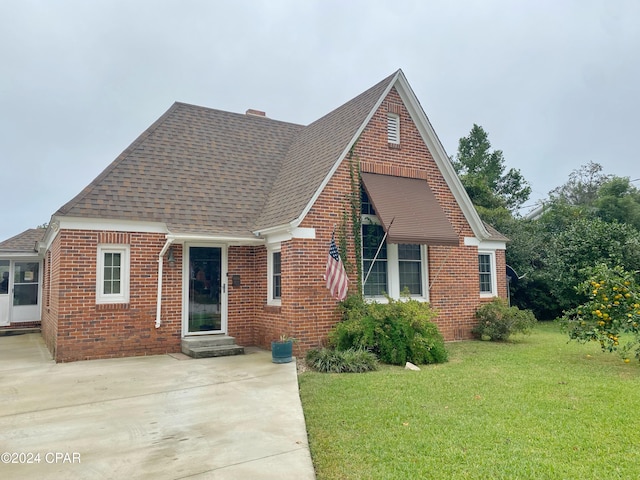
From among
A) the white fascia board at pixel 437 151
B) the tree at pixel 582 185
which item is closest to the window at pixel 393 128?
the white fascia board at pixel 437 151

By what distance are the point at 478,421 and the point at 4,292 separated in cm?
1902

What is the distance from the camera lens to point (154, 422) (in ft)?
17.7

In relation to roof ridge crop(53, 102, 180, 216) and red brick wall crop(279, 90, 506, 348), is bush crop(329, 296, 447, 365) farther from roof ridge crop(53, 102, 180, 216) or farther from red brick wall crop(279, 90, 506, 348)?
roof ridge crop(53, 102, 180, 216)

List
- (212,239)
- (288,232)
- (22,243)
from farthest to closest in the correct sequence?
(22,243)
(212,239)
(288,232)

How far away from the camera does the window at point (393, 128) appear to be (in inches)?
482

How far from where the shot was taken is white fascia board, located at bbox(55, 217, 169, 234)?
32.1 ft

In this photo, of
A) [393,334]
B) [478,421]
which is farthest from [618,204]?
[478,421]

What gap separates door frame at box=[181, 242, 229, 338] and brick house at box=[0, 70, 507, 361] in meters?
0.03

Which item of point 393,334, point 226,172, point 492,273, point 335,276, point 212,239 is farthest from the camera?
point 492,273

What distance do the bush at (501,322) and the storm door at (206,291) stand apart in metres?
7.42

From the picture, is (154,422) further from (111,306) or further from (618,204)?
(618,204)

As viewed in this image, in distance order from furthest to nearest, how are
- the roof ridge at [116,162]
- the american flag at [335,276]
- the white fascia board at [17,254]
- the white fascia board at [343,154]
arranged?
the white fascia board at [17,254] → the white fascia board at [343,154] → the roof ridge at [116,162] → the american flag at [335,276]

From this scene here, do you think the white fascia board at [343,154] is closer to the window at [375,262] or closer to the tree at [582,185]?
the window at [375,262]

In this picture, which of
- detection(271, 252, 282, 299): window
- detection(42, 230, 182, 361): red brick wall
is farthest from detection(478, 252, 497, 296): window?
detection(42, 230, 182, 361): red brick wall
